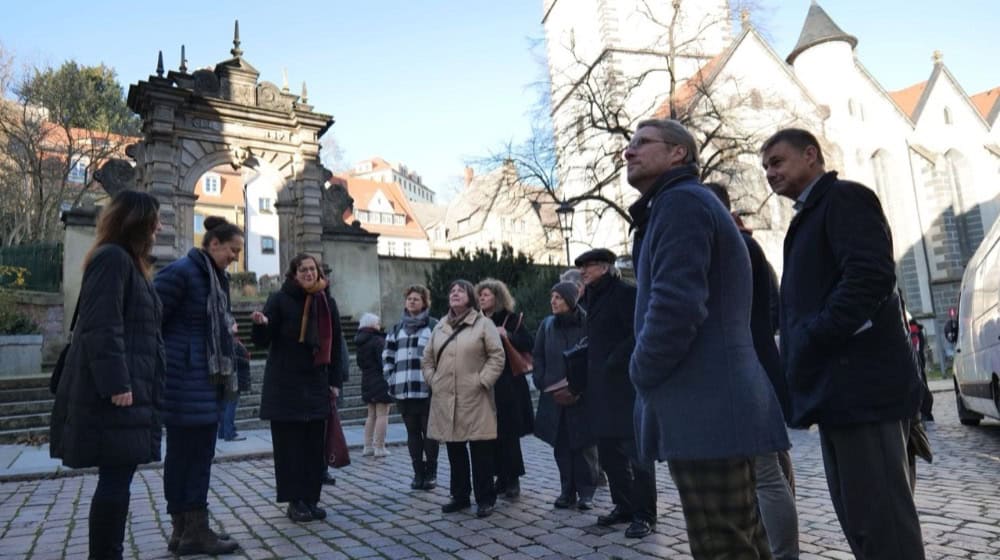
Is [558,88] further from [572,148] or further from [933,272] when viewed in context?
[933,272]

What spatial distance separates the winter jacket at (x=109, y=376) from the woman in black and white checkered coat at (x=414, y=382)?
320cm

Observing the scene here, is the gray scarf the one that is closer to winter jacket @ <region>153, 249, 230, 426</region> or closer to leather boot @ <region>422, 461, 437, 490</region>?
winter jacket @ <region>153, 249, 230, 426</region>

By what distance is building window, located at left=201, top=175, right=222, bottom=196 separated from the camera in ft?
173

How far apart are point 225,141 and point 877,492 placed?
21.3 m

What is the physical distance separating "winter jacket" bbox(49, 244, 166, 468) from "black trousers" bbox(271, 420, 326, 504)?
A: 1605mm

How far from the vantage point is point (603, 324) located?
195 inches

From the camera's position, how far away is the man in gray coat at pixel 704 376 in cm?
233

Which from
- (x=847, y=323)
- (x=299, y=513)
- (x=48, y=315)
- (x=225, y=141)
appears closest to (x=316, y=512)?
(x=299, y=513)

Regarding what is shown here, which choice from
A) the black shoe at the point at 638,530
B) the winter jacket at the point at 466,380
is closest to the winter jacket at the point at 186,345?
the winter jacket at the point at 466,380

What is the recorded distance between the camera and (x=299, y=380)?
5.40 m

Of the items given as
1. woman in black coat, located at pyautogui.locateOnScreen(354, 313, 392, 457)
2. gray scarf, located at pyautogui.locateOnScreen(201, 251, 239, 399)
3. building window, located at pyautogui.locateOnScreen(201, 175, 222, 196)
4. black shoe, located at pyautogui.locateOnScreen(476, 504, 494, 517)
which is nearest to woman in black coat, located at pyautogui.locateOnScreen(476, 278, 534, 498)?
black shoe, located at pyautogui.locateOnScreen(476, 504, 494, 517)

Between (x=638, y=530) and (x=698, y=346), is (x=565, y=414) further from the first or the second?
(x=698, y=346)

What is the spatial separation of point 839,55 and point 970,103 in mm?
9211

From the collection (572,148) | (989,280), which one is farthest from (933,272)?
(989,280)
